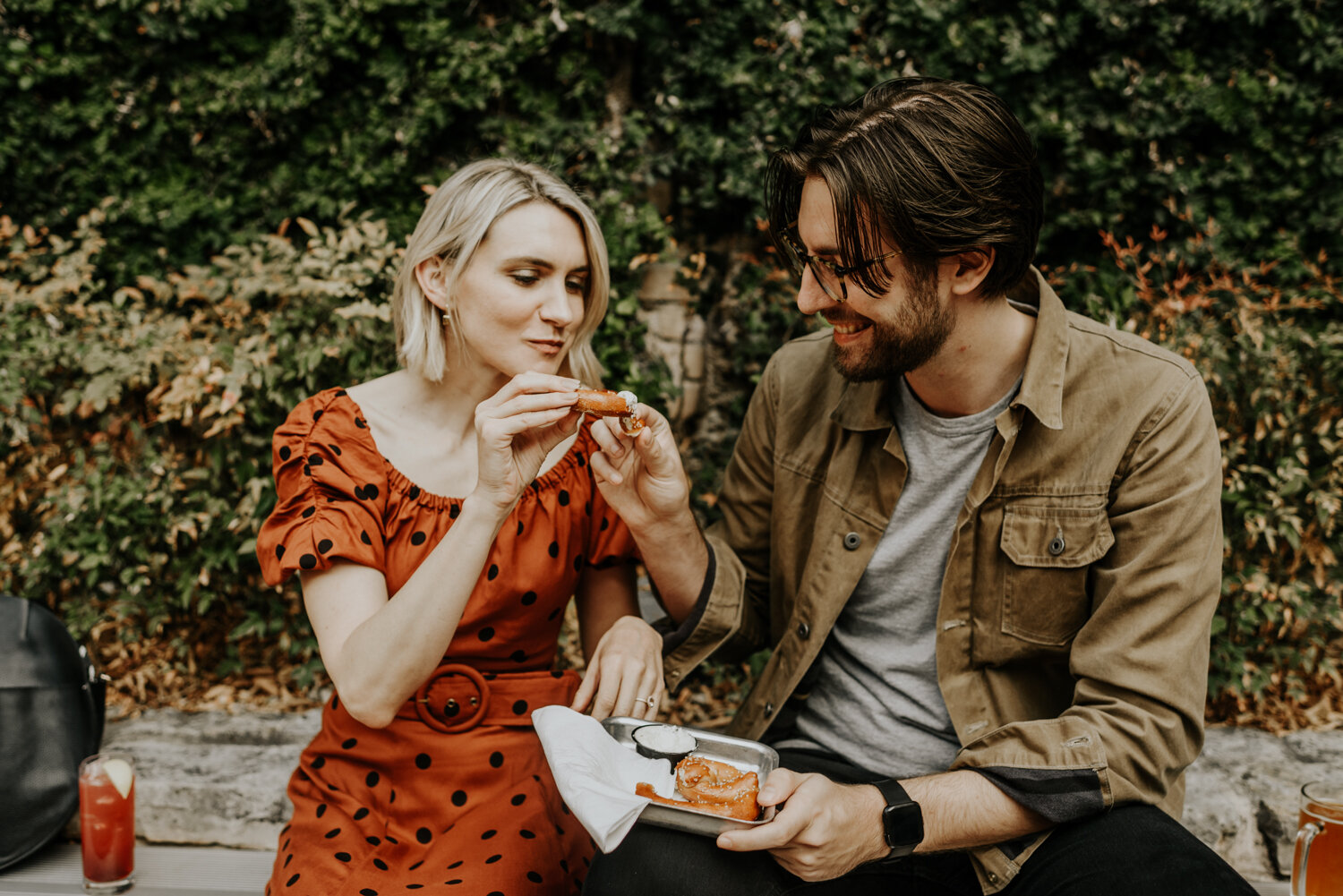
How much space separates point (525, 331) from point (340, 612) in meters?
0.88

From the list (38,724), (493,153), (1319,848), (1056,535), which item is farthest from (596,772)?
(493,153)

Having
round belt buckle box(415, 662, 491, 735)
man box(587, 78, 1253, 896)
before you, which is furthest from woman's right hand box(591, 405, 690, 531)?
round belt buckle box(415, 662, 491, 735)

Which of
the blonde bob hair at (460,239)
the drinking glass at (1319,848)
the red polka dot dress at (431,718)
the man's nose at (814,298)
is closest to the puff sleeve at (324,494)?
the red polka dot dress at (431,718)

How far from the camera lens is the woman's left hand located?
227 cm

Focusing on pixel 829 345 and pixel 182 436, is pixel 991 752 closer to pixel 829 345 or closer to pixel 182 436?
pixel 829 345

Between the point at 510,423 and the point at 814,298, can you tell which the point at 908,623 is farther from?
the point at 510,423

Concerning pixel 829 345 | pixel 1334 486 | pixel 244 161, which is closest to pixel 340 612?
pixel 829 345

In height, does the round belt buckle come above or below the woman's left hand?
below

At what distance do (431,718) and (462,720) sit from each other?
85mm

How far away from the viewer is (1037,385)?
7.73ft

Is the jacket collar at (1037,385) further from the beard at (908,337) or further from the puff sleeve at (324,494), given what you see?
the puff sleeve at (324,494)

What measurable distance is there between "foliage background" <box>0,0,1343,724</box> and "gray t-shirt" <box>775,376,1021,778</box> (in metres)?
1.77

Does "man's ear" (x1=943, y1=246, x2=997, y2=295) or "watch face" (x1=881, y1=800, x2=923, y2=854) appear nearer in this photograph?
"watch face" (x1=881, y1=800, x2=923, y2=854)

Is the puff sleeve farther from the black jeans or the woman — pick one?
the black jeans
